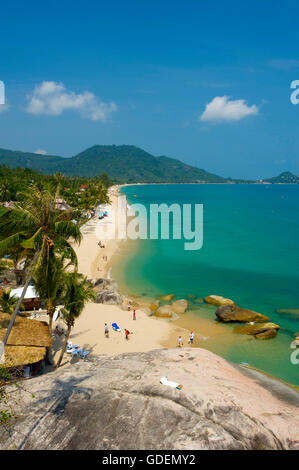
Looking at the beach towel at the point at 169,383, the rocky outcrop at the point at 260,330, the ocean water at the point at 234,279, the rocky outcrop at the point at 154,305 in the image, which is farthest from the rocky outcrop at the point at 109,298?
the beach towel at the point at 169,383

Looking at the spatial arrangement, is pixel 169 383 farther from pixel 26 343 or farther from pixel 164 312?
pixel 164 312

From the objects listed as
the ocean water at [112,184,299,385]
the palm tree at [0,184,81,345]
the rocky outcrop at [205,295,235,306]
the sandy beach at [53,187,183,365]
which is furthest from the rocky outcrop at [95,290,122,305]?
the palm tree at [0,184,81,345]

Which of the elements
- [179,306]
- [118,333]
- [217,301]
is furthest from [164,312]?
[217,301]

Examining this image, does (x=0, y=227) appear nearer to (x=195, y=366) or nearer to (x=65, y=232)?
(x=65, y=232)

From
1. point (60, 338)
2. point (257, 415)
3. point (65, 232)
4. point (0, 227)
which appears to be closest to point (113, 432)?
point (257, 415)

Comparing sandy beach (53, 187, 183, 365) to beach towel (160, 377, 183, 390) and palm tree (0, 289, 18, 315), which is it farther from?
beach towel (160, 377, 183, 390)

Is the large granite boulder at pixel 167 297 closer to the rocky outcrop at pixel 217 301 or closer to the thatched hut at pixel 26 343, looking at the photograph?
the rocky outcrop at pixel 217 301
